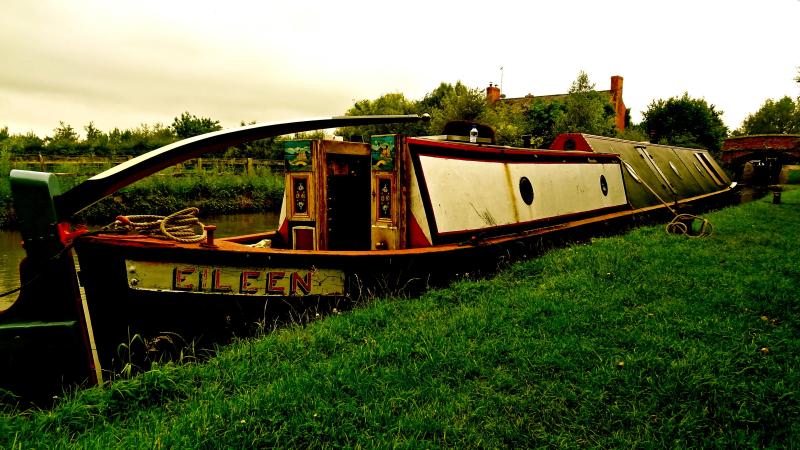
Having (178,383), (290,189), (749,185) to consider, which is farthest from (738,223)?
(749,185)

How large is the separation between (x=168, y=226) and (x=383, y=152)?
2.41 meters

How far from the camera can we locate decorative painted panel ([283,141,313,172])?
5090mm

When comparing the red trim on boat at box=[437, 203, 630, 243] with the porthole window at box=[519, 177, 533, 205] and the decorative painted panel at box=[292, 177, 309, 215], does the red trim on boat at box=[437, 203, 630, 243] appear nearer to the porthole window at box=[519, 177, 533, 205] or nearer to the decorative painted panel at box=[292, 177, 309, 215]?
the porthole window at box=[519, 177, 533, 205]

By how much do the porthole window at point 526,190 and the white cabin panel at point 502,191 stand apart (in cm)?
5

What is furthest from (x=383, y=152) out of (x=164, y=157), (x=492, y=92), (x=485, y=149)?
(x=492, y=92)

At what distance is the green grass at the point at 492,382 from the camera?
7.99 ft

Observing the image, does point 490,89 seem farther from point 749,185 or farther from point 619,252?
point 619,252

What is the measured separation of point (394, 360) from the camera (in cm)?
330

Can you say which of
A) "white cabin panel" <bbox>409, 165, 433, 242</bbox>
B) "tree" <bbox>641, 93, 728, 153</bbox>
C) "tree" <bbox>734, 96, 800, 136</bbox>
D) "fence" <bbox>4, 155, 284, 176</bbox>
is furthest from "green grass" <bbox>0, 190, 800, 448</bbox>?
"tree" <bbox>734, 96, 800, 136</bbox>

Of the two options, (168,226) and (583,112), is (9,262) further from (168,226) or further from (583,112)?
(583,112)

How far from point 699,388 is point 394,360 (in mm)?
1984

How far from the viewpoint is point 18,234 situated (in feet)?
45.4

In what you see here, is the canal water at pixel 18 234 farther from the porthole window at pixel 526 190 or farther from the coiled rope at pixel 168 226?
the porthole window at pixel 526 190

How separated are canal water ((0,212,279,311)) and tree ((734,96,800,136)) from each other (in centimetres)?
6760
